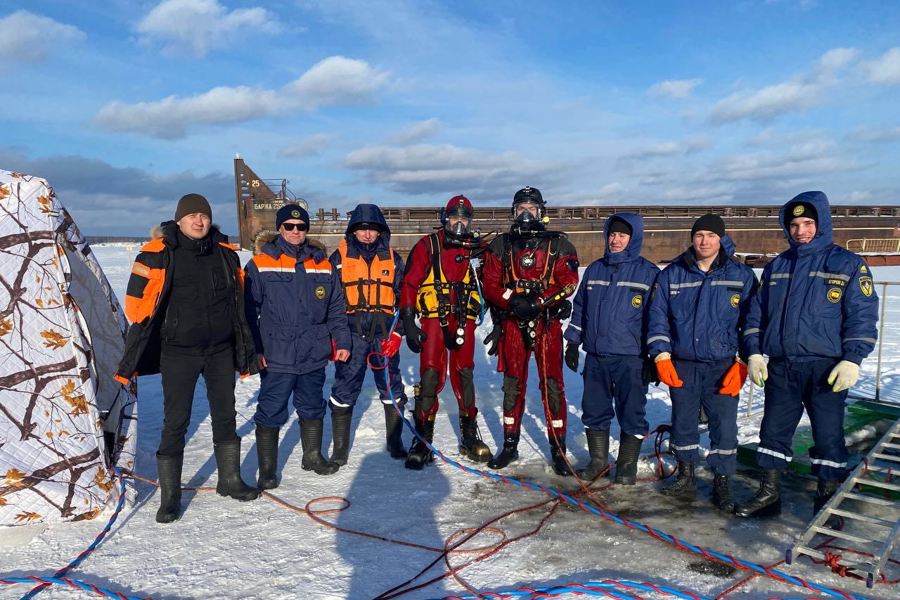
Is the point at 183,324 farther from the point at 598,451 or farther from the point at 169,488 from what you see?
the point at 598,451

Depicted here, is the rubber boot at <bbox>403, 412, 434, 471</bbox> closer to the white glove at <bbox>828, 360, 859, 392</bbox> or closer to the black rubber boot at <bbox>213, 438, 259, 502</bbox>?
the black rubber boot at <bbox>213, 438, 259, 502</bbox>

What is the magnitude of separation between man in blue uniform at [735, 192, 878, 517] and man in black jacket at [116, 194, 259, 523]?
3776 millimetres

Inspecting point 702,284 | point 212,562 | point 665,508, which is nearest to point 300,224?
point 212,562

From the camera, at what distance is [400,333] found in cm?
516

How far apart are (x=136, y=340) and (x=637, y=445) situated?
3839 mm

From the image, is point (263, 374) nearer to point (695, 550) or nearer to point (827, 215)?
point (695, 550)

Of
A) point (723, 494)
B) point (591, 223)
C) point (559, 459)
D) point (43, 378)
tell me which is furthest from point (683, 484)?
point (591, 223)

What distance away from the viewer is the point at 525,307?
4.72m

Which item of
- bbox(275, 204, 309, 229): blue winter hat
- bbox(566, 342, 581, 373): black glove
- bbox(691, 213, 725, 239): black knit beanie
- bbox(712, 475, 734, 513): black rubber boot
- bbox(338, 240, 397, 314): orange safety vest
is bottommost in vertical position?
bbox(712, 475, 734, 513): black rubber boot

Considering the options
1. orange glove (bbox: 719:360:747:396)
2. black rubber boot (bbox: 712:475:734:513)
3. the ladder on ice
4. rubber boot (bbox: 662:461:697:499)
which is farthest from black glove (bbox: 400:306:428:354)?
the ladder on ice

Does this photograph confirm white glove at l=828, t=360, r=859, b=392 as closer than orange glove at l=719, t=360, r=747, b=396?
Yes

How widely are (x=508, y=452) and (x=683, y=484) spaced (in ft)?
4.80

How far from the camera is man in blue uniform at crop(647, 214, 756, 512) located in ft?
13.3

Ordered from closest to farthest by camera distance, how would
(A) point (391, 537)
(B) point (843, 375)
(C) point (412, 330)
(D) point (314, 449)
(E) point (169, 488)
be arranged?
1. (B) point (843, 375)
2. (A) point (391, 537)
3. (E) point (169, 488)
4. (D) point (314, 449)
5. (C) point (412, 330)
